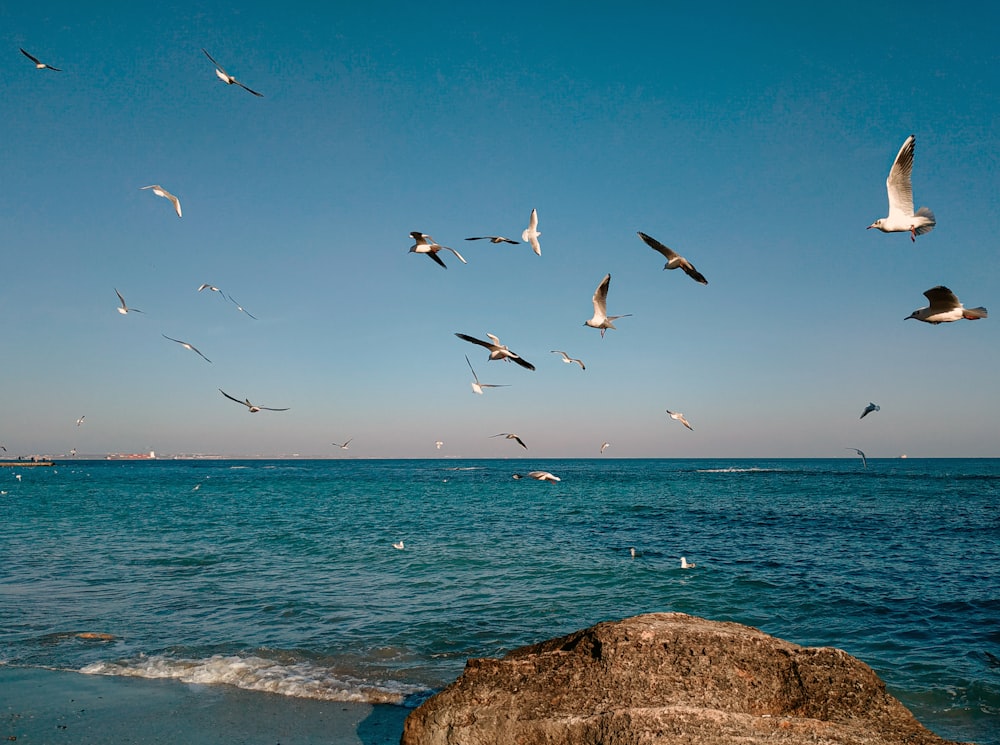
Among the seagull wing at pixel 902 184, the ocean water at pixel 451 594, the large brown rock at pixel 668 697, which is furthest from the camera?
the ocean water at pixel 451 594

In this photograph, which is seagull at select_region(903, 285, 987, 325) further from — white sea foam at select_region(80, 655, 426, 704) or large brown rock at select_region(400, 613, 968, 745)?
white sea foam at select_region(80, 655, 426, 704)

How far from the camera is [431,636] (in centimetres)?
984

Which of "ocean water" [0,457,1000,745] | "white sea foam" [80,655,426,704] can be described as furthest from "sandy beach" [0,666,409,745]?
"ocean water" [0,457,1000,745]

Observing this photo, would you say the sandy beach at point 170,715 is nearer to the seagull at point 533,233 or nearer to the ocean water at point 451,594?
the ocean water at point 451,594

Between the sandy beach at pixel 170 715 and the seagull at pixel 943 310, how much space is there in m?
7.37

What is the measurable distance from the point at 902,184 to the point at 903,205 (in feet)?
0.91

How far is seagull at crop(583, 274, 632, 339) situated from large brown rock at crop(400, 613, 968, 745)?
6251 mm

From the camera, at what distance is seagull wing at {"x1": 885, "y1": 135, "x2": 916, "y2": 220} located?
779cm

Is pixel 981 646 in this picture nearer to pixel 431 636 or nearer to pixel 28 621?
pixel 431 636

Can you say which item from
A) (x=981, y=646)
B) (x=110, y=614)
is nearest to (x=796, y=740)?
(x=981, y=646)

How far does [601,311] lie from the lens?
35.5 feet

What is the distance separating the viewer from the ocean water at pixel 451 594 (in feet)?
27.5

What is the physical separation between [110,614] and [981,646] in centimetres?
1348

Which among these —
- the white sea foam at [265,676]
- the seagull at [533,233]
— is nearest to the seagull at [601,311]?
the seagull at [533,233]
